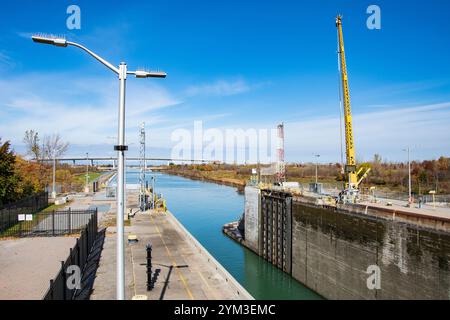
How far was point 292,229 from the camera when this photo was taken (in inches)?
1026

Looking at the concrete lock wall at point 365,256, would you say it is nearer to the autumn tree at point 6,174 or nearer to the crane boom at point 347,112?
the crane boom at point 347,112

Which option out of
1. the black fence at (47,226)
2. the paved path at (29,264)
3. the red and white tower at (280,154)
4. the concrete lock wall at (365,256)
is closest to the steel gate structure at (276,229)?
the concrete lock wall at (365,256)

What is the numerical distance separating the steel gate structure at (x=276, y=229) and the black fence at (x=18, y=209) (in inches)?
715

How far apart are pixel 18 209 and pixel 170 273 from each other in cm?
2030

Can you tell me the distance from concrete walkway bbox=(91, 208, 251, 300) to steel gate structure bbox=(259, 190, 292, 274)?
7.11 m

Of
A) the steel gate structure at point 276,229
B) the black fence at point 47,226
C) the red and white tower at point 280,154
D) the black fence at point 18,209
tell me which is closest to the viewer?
the black fence at point 47,226

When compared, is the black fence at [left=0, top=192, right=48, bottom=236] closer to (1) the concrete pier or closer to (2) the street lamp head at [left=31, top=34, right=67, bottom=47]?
(1) the concrete pier

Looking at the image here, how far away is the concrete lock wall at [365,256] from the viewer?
14688 millimetres

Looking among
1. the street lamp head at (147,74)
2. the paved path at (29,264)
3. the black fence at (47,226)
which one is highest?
the street lamp head at (147,74)

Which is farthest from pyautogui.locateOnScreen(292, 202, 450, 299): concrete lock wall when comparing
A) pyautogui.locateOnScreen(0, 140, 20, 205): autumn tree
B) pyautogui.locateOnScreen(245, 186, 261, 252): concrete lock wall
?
pyautogui.locateOnScreen(0, 140, 20, 205): autumn tree

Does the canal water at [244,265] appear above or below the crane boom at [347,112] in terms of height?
below

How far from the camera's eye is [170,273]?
17219mm

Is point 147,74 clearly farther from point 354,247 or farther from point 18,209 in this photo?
point 18,209

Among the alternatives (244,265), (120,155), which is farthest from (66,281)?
(244,265)
